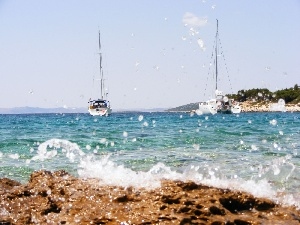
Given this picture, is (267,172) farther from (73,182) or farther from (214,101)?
(214,101)

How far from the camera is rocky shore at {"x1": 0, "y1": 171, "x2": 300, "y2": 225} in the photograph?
11.8 ft

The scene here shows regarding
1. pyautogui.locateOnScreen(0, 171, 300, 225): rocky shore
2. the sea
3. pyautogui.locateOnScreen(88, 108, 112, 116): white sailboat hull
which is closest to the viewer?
pyautogui.locateOnScreen(0, 171, 300, 225): rocky shore

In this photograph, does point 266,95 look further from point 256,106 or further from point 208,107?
point 208,107

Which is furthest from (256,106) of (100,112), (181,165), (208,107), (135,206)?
(135,206)

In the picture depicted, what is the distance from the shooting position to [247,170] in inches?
319

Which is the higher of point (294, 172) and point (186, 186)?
point (186, 186)

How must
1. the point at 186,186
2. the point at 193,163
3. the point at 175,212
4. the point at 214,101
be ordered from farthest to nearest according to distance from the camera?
the point at 214,101 < the point at 193,163 < the point at 186,186 < the point at 175,212

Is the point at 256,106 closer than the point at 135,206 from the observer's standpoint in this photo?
No

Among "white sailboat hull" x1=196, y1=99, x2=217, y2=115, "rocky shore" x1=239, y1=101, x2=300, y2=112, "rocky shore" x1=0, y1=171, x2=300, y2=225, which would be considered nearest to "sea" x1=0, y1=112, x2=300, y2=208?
"rocky shore" x1=0, y1=171, x2=300, y2=225

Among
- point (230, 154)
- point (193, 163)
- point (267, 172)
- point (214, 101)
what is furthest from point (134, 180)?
point (214, 101)

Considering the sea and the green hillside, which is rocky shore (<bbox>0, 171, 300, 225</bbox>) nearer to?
the sea

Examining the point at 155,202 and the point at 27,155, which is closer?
the point at 155,202

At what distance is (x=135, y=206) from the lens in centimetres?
375

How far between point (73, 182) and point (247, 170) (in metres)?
4.51
